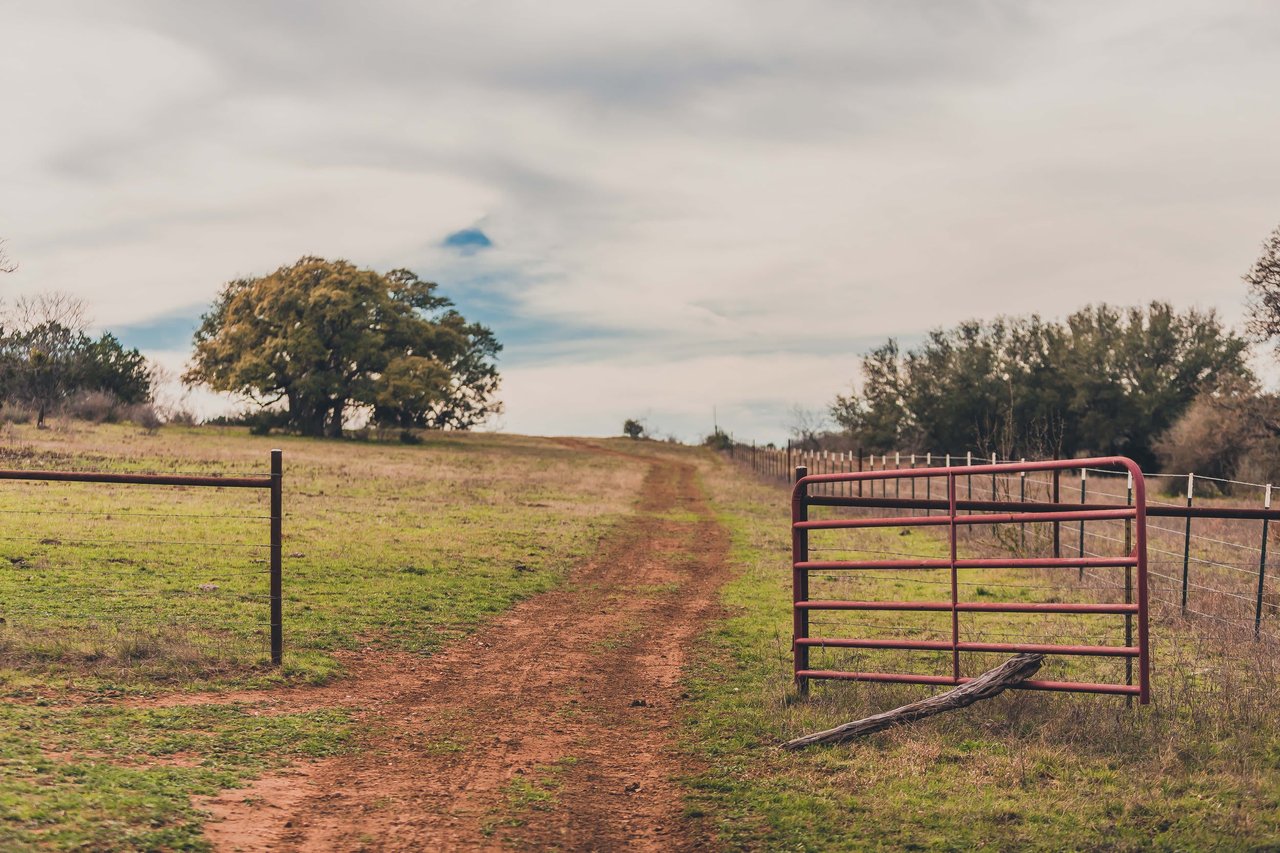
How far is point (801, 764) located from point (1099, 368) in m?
55.8

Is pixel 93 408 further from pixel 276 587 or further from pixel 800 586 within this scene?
pixel 800 586

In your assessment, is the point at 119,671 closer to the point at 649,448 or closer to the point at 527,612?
the point at 527,612

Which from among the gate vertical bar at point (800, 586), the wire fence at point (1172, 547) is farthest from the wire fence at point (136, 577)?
the wire fence at point (1172, 547)

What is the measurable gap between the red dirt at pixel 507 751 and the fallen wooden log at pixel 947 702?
108 centimetres

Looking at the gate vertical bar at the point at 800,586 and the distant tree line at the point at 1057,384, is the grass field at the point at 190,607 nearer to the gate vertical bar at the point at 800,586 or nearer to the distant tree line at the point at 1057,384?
the gate vertical bar at the point at 800,586

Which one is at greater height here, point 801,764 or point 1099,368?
point 1099,368

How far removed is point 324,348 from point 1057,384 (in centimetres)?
4208

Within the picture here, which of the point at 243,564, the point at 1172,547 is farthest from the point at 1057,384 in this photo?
the point at 243,564

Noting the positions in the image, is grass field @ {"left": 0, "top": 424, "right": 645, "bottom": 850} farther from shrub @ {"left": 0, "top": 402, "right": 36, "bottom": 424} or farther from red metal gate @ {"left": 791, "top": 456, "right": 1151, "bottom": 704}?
shrub @ {"left": 0, "top": 402, "right": 36, "bottom": 424}

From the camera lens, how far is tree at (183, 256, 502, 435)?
57.7m

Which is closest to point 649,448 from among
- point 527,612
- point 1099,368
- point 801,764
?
point 1099,368

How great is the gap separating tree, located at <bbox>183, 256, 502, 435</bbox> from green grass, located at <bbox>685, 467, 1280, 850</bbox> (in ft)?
169

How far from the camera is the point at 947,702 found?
757 centimetres

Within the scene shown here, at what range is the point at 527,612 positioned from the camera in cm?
1386
